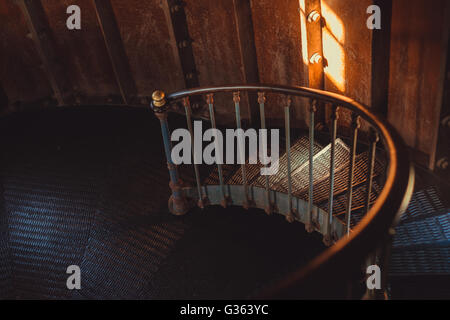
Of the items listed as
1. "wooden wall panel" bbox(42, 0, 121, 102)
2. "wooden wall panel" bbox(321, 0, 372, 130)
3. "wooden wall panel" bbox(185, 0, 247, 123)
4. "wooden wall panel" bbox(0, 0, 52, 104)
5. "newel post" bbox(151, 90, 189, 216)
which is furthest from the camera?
"wooden wall panel" bbox(0, 0, 52, 104)

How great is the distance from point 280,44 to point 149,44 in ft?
5.76

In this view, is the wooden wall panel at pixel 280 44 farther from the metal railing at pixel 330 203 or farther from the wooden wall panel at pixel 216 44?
the metal railing at pixel 330 203

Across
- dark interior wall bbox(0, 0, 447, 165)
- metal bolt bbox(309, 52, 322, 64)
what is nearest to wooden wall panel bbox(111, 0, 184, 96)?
dark interior wall bbox(0, 0, 447, 165)

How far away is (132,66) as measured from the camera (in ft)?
18.5

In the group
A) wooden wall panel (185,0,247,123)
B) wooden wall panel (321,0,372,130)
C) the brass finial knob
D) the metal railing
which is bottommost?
the metal railing

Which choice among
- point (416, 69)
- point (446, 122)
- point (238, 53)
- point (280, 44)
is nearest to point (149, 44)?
point (238, 53)

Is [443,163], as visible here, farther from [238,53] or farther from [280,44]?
[238,53]

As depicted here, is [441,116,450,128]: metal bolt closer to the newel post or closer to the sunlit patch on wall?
the sunlit patch on wall

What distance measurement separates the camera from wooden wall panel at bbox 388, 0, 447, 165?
10.2 ft

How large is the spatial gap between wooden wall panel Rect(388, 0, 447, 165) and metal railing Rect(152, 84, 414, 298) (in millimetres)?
343

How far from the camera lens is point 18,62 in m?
6.07

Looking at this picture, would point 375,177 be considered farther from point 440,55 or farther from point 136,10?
point 136,10

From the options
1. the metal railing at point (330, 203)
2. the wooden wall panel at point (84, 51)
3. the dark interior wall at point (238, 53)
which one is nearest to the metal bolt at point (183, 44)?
the dark interior wall at point (238, 53)
